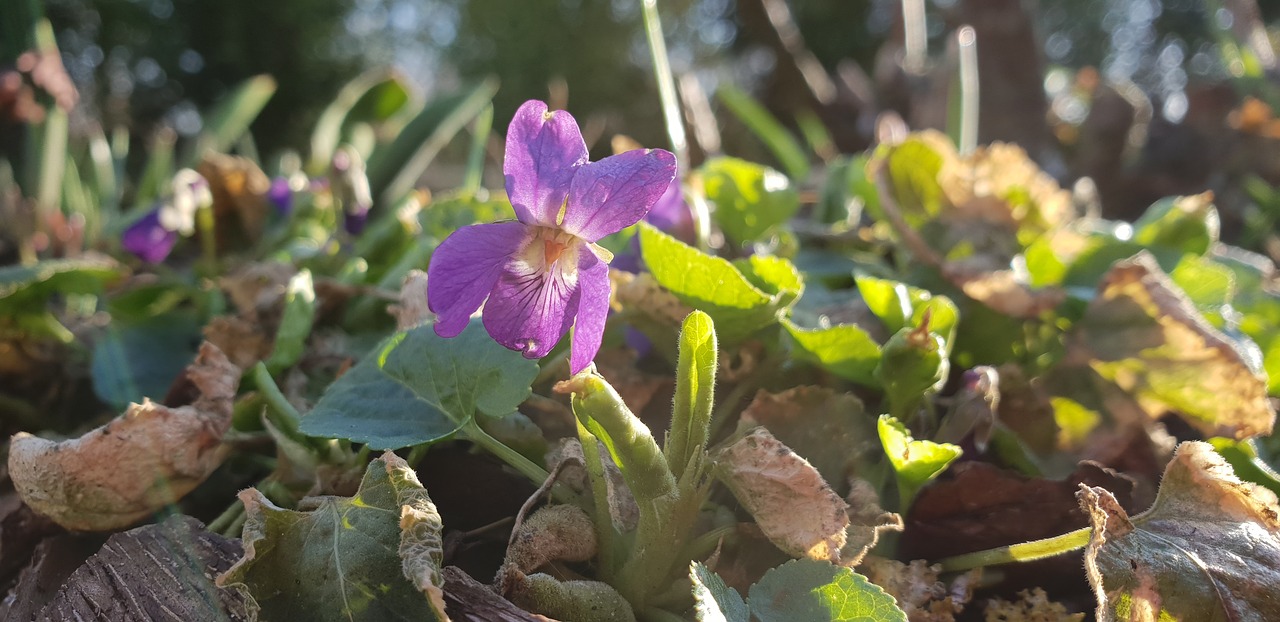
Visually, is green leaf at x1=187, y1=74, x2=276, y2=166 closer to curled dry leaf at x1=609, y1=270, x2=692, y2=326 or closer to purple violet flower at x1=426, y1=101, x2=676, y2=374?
curled dry leaf at x1=609, y1=270, x2=692, y2=326

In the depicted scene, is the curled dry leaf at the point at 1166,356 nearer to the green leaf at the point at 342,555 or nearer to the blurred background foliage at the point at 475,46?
the green leaf at the point at 342,555

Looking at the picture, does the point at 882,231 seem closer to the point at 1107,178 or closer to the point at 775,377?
the point at 775,377

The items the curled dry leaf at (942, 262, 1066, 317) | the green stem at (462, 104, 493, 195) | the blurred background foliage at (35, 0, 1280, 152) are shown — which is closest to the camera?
the curled dry leaf at (942, 262, 1066, 317)

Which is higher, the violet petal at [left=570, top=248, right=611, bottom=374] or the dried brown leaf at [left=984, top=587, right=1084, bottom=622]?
the violet petal at [left=570, top=248, right=611, bottom=374]

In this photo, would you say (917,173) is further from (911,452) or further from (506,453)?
(506,453)

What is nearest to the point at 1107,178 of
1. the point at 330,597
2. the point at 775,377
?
the point at 775,377

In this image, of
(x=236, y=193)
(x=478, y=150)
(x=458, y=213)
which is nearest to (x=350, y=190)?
(x=458, y=213)

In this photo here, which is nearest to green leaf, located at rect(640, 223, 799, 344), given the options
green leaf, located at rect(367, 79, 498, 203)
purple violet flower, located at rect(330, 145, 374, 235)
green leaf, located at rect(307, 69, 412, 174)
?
purple violet flower, located at rect(330, 145, 374, 235)
